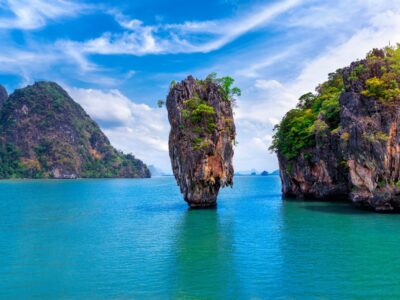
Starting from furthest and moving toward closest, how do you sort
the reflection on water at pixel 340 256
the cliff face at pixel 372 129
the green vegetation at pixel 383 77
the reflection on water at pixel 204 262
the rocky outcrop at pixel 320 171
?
the rocky outcrop at pixel 320 171
the green vegetation at pixel 383 77
the cliff face at pixel 372 129
the reflection on water at pixel 204 262
the reflection on water at pixel 340 256

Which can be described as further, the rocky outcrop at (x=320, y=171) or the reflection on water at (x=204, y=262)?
the rocky outcrop at (x=320, y=171)

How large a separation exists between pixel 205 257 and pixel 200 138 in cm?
2274

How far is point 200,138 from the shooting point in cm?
4400

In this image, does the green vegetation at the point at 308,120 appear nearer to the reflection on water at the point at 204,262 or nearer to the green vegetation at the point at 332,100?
the green vegetation at the point at 332,100

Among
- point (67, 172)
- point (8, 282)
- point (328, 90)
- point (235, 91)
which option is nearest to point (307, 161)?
point (328, 90)

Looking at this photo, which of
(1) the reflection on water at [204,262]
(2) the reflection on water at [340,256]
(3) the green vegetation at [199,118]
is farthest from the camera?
(3) the green vegetation at [199,118]

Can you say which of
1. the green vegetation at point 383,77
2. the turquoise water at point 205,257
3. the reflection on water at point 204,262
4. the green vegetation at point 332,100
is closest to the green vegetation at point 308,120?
the green vegetation at point 332,100

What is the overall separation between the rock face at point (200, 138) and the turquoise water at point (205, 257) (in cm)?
Answer: 699

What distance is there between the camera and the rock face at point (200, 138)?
4375 centimetres

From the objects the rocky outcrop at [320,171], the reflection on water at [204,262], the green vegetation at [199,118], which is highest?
the green vegetation at [199,118]

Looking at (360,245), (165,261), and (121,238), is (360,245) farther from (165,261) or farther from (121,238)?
(121,238)

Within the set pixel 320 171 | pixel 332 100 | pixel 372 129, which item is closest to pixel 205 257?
pixel 372 129

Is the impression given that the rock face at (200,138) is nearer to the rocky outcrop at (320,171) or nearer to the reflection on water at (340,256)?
the reflection on water at (340,256)

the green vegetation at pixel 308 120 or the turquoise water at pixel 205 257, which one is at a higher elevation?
the green vegetation at pixel 308 120
